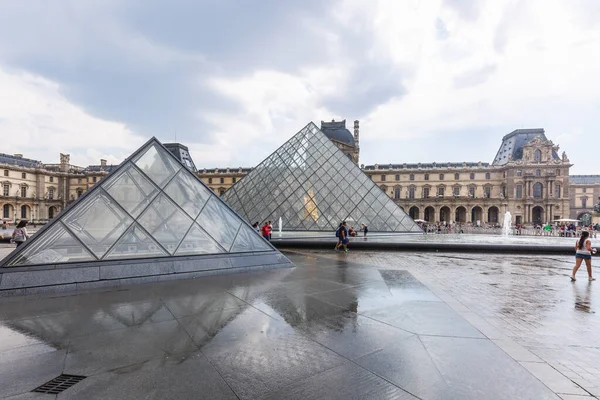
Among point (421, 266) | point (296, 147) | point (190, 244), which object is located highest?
point (296, 147)

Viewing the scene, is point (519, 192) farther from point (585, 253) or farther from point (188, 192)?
point (188, 192)

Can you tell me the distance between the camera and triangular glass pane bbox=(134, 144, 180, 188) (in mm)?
6891

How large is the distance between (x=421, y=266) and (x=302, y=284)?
14.2 ft

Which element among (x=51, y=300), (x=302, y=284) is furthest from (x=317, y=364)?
(x=51, y=300)

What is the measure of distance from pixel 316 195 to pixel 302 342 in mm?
18738

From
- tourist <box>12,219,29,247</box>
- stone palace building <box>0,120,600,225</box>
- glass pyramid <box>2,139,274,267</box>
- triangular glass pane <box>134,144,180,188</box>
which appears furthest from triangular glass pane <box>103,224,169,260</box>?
stone palace building <box>0,120,600,225</box>

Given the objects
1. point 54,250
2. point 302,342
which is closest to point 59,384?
point 302,342

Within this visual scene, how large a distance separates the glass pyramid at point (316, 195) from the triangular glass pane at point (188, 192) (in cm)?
1365

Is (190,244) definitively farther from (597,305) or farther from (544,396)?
(597,305)

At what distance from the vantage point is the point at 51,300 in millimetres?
4312

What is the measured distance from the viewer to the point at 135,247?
598 cm

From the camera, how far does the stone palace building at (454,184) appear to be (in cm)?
5353

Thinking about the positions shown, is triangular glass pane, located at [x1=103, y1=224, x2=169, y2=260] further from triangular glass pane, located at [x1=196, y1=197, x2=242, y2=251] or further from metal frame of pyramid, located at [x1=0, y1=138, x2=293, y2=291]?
triangular glass pane, located at [x1=196, y1=197, x2=242, y2=251]

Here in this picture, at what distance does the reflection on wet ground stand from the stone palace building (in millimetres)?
48489
